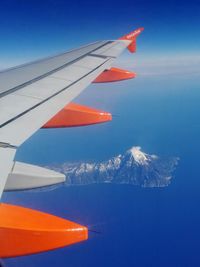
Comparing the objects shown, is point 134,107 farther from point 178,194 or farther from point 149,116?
point 178,194

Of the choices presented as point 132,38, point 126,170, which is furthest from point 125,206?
point 132,38

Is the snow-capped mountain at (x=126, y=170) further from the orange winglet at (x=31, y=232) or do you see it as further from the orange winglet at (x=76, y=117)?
the orange winglet at (x=31, y=232)

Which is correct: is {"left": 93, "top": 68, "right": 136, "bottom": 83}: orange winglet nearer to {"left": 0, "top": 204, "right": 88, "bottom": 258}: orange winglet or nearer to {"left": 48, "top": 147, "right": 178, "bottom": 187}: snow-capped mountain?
{"left": 0, "top": 204, "right": 88, "bottom": 258}: orange winglet

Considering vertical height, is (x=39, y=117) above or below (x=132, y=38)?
below

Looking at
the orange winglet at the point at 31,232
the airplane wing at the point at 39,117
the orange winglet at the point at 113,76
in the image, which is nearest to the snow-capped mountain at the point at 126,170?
the orange winglet at the point at 113,76

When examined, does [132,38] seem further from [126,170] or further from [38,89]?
[126,170]

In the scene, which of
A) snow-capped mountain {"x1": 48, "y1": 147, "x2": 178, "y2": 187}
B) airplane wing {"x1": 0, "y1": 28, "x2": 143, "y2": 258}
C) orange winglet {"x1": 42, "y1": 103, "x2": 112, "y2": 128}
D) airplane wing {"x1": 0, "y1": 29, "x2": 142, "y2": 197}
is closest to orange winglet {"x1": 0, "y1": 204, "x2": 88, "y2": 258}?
airplane wing {"x1": 0, "y1": 28, "x2": 143, "y2": 258}
